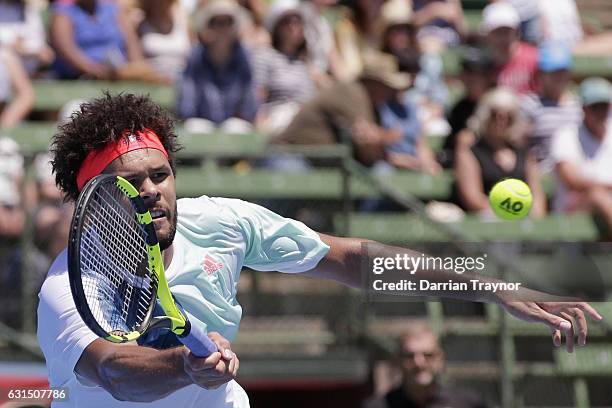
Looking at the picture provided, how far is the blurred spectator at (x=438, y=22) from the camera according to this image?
9961mm

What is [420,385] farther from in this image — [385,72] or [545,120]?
[545,120]

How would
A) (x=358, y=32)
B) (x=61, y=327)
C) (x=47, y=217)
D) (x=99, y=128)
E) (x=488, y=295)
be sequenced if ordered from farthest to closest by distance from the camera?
(x=358, y=32) < (x=47, y=217) < (x=488, y=295) < (x=99, y=128) < (x=61, y=327)

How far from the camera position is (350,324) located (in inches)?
305

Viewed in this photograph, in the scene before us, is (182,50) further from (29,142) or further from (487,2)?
(487,2)

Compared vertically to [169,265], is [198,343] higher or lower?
lower

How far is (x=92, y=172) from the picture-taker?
12.2 feet

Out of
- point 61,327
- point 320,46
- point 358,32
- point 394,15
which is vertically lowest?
point 61,327

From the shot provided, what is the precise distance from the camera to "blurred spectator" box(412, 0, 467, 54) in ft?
32.7

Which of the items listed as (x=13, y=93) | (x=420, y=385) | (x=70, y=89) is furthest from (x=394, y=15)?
(x=420, y=385)

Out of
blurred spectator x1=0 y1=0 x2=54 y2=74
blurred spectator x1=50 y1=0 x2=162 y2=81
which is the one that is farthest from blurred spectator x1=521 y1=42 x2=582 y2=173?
blurred spectator x1=0 y1=0 x2=54 y2=74

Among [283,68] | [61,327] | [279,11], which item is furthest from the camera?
[279,11]

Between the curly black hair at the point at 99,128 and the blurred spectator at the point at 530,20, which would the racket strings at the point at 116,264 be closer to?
the curly black hair at the point at 99,128

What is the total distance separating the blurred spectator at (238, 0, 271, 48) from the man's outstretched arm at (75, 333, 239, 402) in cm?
565

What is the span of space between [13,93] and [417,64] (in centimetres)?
280
